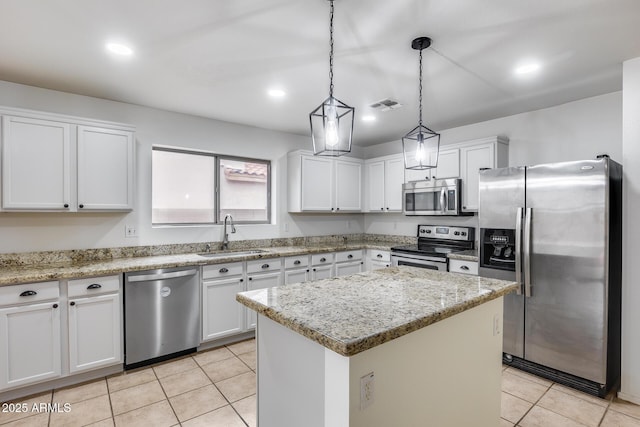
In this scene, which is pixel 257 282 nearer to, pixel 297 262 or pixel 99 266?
pixel 297 262

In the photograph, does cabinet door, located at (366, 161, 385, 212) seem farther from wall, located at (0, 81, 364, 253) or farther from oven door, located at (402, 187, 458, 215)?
wall, located at (0, 81, 364, 253)

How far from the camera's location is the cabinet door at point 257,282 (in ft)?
11.8

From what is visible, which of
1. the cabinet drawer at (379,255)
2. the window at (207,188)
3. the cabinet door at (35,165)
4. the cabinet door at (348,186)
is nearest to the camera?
the cabinet door at (35,165)

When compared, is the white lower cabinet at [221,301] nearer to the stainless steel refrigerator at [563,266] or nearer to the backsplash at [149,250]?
the backsplash at [149,250]

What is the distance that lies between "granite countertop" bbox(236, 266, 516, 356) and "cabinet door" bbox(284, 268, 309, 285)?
191cm

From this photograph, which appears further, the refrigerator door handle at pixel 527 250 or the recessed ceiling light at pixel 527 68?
the refrigerator door handle at pixel 527 250

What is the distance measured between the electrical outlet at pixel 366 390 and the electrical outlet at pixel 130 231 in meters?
3.08

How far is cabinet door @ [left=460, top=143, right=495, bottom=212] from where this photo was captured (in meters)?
3.67

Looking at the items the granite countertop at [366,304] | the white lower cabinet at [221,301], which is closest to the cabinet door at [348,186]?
the white lower cabinet at [221,301]

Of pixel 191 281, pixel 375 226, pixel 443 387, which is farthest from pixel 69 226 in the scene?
pixel 375 226

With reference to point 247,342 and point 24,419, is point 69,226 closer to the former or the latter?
point 24,419

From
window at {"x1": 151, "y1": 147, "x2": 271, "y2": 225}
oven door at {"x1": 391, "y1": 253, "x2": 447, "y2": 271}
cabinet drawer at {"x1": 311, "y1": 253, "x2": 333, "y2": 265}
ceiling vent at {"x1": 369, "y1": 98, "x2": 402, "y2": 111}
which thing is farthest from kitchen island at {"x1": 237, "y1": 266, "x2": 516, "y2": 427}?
window at {"x1": 151, "y1": 147, "x2": 271, "y2": 225}

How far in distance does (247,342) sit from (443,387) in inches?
101

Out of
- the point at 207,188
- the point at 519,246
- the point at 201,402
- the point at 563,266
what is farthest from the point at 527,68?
the point at 201,402
